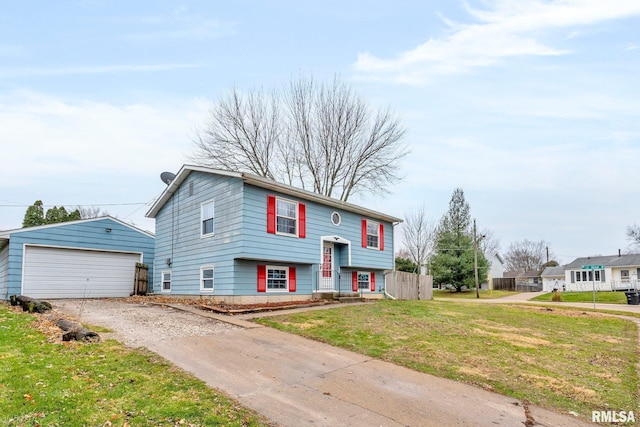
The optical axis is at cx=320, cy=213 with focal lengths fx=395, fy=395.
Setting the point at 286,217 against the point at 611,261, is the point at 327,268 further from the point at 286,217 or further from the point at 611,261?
the point at 611,261

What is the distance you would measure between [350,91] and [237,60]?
11620 mm

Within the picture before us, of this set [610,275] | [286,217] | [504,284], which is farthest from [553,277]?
[286,217]

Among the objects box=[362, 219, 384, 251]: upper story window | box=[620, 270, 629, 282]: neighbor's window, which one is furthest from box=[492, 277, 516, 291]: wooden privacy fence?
box=[362, 219, 384, 251]: upper story window

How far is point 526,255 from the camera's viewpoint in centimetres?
7944

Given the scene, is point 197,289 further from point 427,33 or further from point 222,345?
point 427,33

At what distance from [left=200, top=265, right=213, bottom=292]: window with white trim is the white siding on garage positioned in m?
7.92

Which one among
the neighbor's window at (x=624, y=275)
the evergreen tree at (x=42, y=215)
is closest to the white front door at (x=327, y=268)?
the evergreen tree at (x=42, y=215)

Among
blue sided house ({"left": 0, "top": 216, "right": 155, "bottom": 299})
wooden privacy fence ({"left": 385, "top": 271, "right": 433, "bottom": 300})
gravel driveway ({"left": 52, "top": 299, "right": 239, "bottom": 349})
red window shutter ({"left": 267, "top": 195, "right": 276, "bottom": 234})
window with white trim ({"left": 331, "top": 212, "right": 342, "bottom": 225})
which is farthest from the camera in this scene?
wooden privacy fence ({"left": 385, "top": 271, "right": 433, "bottom": 300})

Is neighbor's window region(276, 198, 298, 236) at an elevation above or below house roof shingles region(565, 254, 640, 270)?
above

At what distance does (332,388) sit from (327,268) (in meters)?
11.7

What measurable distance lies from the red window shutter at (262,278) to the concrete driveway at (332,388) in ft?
19.7

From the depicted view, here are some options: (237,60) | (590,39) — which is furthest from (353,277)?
(590,39)

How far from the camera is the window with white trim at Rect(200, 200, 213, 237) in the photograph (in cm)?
1494

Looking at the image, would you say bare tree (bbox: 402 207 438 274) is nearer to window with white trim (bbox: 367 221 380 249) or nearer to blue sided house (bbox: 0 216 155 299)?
window with white trim (bbox: 367 221 380 249)
